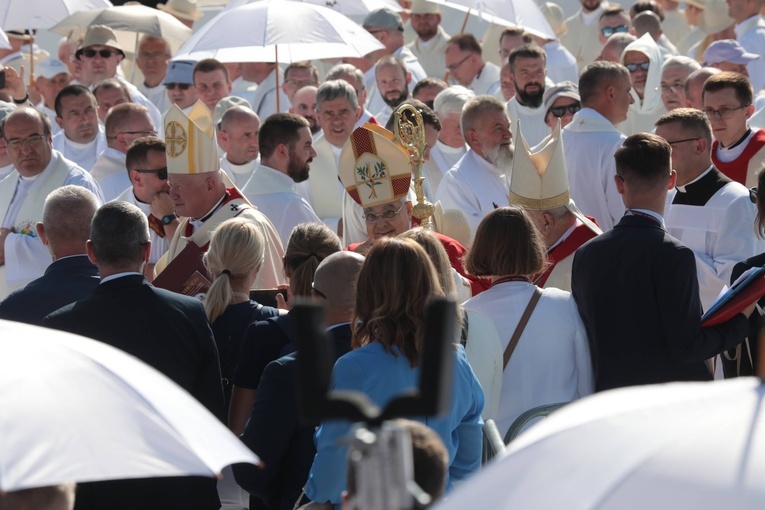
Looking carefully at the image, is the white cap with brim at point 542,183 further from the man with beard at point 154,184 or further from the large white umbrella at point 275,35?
the large white umbrella at point 275,35

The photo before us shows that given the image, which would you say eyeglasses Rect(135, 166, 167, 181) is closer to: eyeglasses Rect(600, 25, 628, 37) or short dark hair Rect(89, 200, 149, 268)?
short dark hair Rect(89, 200, 149, 268)

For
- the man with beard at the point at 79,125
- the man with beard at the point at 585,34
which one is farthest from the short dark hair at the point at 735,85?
the man with beard at the point at 585,34

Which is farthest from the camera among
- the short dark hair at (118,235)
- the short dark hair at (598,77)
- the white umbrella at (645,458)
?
the short dark hair at (598,77)

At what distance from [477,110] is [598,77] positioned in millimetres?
770

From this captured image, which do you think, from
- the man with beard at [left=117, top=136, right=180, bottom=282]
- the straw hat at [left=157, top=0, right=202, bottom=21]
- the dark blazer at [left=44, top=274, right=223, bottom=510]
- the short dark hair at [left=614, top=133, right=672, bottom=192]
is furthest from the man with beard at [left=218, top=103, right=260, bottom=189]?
the straw hat at [left=157, top=0, right=202, bottom=21]

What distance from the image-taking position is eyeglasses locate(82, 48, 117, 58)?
10719mm

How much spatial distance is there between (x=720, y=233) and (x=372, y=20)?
20.7ft

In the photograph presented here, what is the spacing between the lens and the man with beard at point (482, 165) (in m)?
6.89

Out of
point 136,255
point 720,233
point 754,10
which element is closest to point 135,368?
point 136,255

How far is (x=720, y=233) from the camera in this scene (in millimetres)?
5727

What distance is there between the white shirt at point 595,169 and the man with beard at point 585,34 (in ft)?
23.4

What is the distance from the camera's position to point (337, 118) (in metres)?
8.18

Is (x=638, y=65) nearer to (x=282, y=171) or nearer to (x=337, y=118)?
(x=337, y=118)

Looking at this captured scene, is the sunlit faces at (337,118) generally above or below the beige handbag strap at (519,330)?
above
